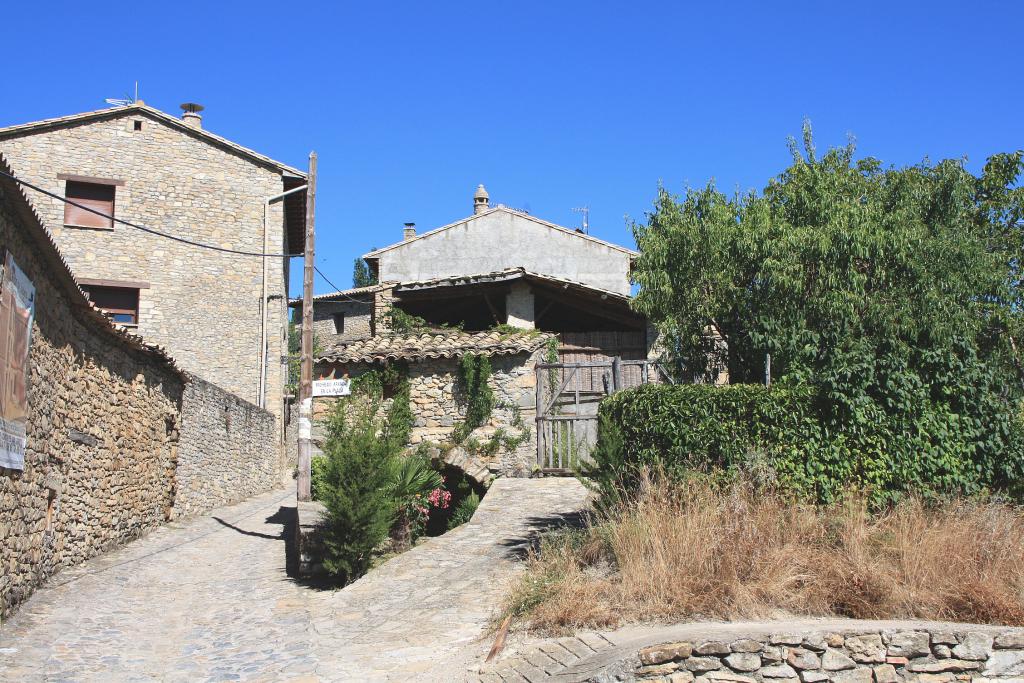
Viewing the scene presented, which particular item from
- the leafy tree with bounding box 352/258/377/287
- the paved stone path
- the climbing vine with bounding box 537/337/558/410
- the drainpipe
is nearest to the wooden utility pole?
the paved stone path

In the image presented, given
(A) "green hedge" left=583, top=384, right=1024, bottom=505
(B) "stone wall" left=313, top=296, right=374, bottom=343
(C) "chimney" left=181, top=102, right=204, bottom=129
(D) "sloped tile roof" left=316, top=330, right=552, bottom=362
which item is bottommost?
(A) "green hedge" left=583, top=384, right=1024, bottom=505

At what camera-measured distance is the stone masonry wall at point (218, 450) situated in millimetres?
15508

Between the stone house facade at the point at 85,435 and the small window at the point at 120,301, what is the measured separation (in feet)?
20.4

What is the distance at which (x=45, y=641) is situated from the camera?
25.4 ft

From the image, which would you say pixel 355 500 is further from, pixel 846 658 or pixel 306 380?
pixel 846 658

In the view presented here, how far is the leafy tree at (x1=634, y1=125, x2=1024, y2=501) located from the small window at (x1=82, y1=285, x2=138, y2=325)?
529 inches

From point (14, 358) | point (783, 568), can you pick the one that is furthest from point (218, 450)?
point (783, 568)

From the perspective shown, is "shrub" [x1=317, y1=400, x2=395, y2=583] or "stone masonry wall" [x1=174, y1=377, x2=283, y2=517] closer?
"shrub" [x1=317, y1=400, x2=395, y2=583]

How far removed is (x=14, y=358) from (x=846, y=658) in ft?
24.1

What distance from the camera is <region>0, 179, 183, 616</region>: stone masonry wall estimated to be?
8312mm

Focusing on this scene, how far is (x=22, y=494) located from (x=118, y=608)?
175 cm

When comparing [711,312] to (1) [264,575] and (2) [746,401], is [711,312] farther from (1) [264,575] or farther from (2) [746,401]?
(1) [264,575]

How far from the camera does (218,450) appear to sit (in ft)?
57.2

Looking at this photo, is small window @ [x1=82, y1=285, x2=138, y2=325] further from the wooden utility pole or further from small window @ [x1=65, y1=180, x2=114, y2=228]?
the wooden utility pole
